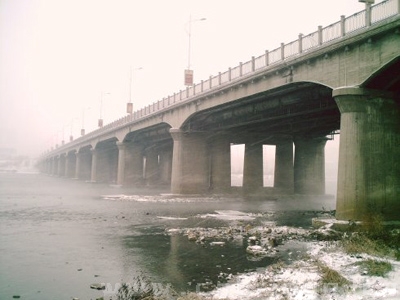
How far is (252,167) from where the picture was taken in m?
56.0

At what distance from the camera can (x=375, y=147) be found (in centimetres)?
2148

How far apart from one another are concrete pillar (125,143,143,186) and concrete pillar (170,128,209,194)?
90.0 ft

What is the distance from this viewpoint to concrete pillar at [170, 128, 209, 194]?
1964 inches

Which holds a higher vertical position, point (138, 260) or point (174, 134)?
point (174, 134)

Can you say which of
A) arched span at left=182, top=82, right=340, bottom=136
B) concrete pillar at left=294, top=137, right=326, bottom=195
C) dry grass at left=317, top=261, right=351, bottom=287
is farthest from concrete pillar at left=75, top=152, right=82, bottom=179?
dry grass at left=317, top=261, right=351, bottom=287

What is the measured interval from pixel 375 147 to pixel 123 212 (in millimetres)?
19847

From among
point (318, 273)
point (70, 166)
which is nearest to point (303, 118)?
point (318, 273)

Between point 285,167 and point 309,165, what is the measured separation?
149 inches

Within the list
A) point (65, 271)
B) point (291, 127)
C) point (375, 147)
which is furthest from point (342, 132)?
point (291, 127)

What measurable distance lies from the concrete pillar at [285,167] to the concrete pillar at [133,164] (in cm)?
3055

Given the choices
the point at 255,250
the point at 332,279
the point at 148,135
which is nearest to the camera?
the point at 332,279

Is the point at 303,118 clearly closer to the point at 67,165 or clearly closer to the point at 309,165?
the point at 309,165

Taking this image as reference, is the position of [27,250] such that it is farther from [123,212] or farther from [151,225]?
[123,212]

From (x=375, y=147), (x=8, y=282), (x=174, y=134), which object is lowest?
(x=8, y=282)
